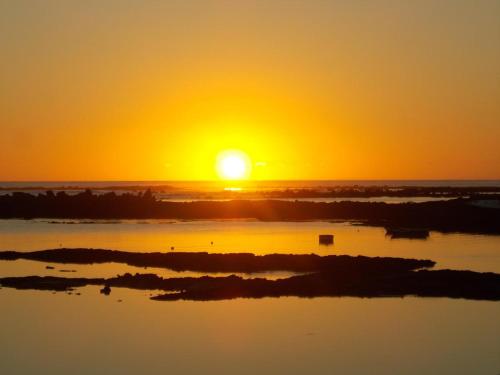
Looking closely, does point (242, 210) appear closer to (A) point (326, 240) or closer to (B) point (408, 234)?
(B) point (408, 234)

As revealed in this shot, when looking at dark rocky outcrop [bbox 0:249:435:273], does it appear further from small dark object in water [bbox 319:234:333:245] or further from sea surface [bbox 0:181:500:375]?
small dark object in water [bbox 319:234:333:245]

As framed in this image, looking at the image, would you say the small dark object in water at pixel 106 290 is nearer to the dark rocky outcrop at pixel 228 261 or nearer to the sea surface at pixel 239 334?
the sea surface at pixel 239 334

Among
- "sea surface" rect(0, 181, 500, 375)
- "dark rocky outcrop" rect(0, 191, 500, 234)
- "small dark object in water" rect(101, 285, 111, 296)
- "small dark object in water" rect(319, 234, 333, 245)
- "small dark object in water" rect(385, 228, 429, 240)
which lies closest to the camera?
"sea surface" rect(0, 181, 500, 375)

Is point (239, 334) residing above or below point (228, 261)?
Result: below

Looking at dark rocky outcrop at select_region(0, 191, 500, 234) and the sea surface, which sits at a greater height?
dark rocky outcrop at select_region(0, 191, 500, 234)

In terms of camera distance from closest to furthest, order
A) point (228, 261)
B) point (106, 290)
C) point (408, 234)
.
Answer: point (106, 290) → point (228, 261) → point (408, 234)

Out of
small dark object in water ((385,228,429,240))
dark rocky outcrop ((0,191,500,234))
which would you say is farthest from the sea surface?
dark rocky outcrop ((0,191,500,234))

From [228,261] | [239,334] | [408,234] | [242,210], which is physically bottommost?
[239,334]

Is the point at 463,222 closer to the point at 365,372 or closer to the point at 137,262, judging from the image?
the point at 137,262

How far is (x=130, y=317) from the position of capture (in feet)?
78.9

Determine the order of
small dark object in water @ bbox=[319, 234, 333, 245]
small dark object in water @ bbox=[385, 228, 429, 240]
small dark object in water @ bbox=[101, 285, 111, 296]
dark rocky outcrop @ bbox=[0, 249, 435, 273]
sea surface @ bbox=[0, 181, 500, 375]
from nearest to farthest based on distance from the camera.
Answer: sea surface @ bbox=[0, 181, 500, 375] → small dark object in water @ bbox=[101, 285, 111, 296] → dark rocky outcrop @ bbox=[0, 249, 435, 273] → small dark object in water @ bbox=[319, 234, 333, 245] → small dark object in water @ bbox=[385, 228, 429, 240]

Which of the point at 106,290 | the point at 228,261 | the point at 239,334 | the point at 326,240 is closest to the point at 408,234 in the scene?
the point at 326,240

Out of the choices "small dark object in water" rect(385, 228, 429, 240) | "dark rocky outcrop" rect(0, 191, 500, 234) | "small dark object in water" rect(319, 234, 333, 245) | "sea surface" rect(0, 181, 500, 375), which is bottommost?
"sea surface" rect(0, 181, 500, 375)

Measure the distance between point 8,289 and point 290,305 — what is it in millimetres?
10603
